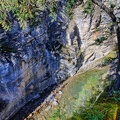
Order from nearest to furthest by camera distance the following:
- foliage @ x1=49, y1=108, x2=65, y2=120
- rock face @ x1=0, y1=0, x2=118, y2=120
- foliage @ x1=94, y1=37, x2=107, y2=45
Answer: foliage @ x1=49, y1=108, x2=65, y2=120 → rock face @ x1=0, y1=0, x2=118, y2=120 → foliage @ x1=94, y1=37, x2=107, y2=45

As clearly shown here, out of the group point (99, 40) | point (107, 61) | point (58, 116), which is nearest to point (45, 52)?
point (99, 40)

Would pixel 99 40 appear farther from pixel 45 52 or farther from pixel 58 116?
pixel 58 116

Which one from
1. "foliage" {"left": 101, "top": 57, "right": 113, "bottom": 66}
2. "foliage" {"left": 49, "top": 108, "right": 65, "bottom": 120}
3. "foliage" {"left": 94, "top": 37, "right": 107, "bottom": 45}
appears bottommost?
"foliage" {"left": 49, "top": 108, "right": 65, "bottom": 120}

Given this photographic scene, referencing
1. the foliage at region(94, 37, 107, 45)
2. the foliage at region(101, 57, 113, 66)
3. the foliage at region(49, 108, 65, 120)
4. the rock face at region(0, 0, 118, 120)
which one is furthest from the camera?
the foliage at region(94, 37, 107, 45)

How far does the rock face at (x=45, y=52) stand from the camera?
8.75 m

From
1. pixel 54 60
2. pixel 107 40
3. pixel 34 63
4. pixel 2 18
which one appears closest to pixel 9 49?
pixel 34 63

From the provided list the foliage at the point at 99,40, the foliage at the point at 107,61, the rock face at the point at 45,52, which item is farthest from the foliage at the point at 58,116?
the foliage at the point at 99,40

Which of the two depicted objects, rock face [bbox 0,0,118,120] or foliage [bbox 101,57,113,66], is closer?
rock face [bbox 0,0,118,120]

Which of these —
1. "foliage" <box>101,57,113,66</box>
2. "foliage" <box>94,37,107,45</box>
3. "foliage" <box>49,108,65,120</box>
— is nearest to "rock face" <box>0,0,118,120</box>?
"foliage" <box>94,37,107,45</box>

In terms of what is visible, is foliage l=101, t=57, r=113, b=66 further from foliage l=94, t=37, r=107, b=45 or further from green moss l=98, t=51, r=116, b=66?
foliage l=94, t=37, r=107, b=45

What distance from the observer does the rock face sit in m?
8.75

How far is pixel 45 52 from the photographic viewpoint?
32.9 feet

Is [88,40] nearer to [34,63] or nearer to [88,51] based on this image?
[88,51]

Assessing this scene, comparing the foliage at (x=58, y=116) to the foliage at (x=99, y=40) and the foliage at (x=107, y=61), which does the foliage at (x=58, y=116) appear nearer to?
the foliage at (x=107, y=61)
